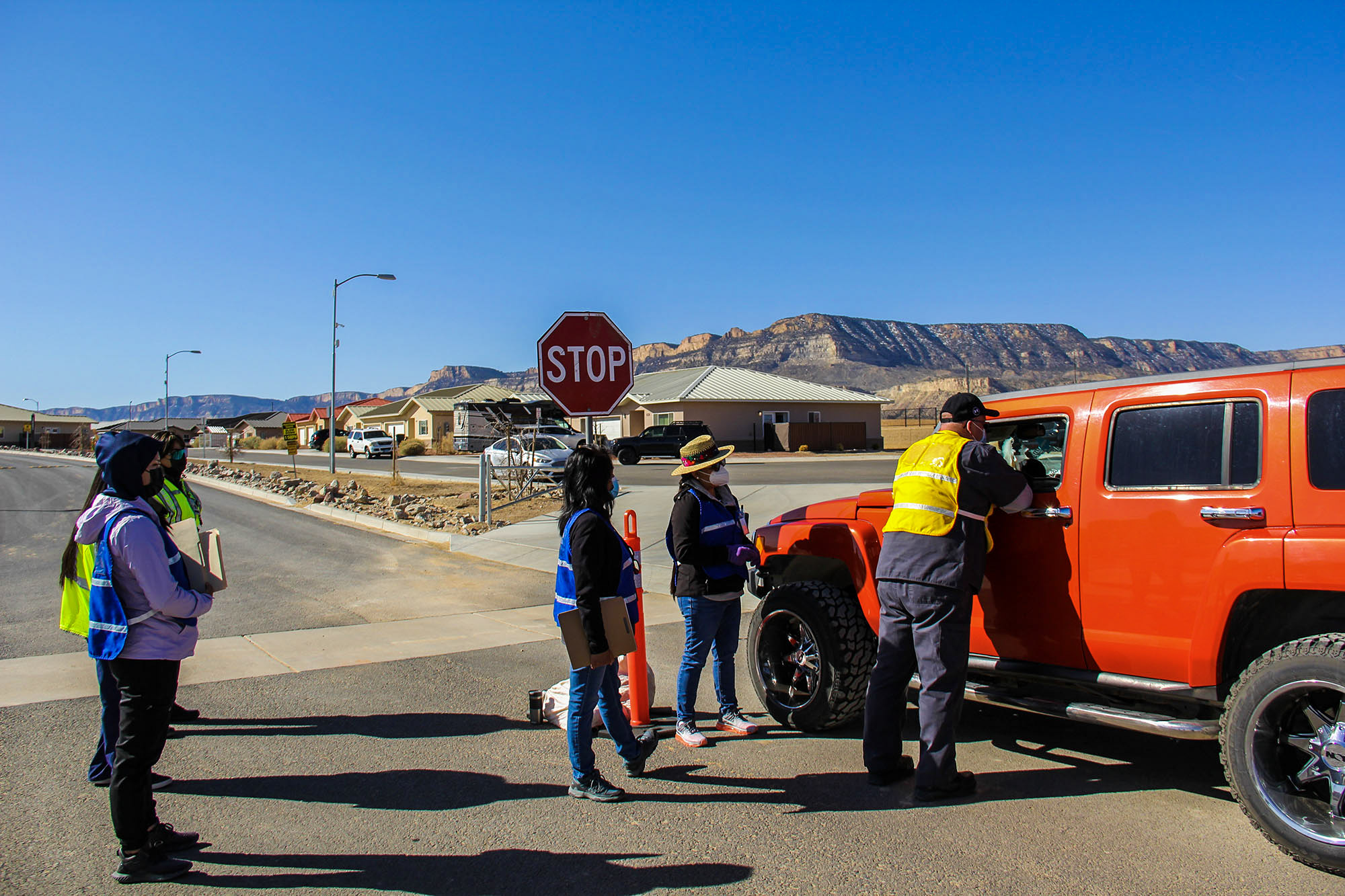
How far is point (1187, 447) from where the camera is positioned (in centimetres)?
389

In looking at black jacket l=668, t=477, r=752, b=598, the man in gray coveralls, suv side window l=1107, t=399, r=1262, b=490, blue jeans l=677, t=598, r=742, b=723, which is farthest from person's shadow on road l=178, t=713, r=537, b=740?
suv side window l=1107, t=399, r=1262, b=490

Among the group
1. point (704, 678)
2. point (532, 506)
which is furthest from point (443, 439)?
point (704, 678)

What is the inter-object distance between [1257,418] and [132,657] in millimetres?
4823

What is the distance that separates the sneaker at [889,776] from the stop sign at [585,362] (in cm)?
368

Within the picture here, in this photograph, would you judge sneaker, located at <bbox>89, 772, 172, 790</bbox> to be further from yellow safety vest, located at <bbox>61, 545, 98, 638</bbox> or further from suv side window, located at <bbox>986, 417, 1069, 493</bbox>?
suv side window, located at <bbox>986, 417, 1069, 493</bbox>

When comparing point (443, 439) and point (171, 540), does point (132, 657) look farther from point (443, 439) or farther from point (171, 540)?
point (443, 439)

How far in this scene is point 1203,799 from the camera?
4129 millimetres

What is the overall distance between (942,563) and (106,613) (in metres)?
3.62

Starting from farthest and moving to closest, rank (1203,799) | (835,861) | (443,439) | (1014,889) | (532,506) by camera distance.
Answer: (443,439) → (532,506) → (1203,799) → (835,861) → (1014,889)

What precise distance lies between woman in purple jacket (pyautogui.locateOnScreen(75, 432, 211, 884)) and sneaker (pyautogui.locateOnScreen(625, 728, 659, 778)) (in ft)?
6.60

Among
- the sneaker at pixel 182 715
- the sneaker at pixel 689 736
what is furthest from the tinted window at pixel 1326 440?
the sneaker at pixel 182 715

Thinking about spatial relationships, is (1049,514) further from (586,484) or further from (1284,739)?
→ (586,484)

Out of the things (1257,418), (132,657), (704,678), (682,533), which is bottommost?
(704,678)

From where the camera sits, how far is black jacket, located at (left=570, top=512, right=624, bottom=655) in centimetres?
407
